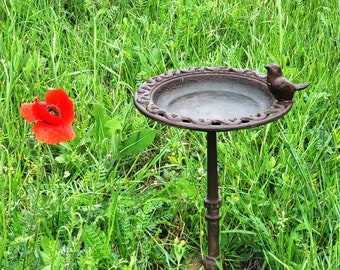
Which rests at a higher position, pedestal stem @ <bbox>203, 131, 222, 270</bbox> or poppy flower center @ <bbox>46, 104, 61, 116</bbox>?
poppy flower center @ <bbox>46, 104, 61, 116</bbox>

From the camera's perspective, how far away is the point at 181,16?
3.25 metres

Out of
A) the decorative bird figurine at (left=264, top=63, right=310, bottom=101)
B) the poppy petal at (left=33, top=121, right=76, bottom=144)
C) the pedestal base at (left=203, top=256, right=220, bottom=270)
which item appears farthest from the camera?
the pedestal base at (left=203, top=256, right=220, bottom=270)

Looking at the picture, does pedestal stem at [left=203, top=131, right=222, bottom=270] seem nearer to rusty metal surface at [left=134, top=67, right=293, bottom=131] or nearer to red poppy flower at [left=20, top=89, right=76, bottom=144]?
rusty metal surface at [left=134, top=67, right=293, bottom=131]

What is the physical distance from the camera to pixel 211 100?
77.5 inches

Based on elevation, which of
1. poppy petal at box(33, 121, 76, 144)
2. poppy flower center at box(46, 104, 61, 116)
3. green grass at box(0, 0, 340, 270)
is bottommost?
green grass at box(0, 0, 340, 270)

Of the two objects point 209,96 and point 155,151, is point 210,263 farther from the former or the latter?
point 155,151

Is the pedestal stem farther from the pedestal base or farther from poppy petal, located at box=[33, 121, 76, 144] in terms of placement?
poppy petal, located at box=[33, 121, 76, 144]

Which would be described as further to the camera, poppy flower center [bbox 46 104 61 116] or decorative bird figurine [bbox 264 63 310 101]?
decorative bird figurine [bbox 264 63 310 101]

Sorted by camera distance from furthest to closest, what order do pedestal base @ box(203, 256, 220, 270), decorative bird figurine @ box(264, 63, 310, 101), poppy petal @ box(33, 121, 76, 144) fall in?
pedestal base @ box(203, 256, 220, 270) < decorative bird figurine @ box(264, 63, 310, 101) < poppy petal @ box(33, 121, 76, 144)

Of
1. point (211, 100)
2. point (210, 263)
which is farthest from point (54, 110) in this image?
point (210, 263)

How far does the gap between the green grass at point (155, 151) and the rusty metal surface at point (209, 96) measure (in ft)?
0.86

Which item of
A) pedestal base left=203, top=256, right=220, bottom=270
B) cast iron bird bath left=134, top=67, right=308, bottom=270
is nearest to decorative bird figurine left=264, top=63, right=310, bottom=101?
cast iron bird bath left=134, top=67, right=308, bottom=270

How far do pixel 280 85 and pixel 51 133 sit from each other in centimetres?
65

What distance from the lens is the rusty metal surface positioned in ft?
6.02
